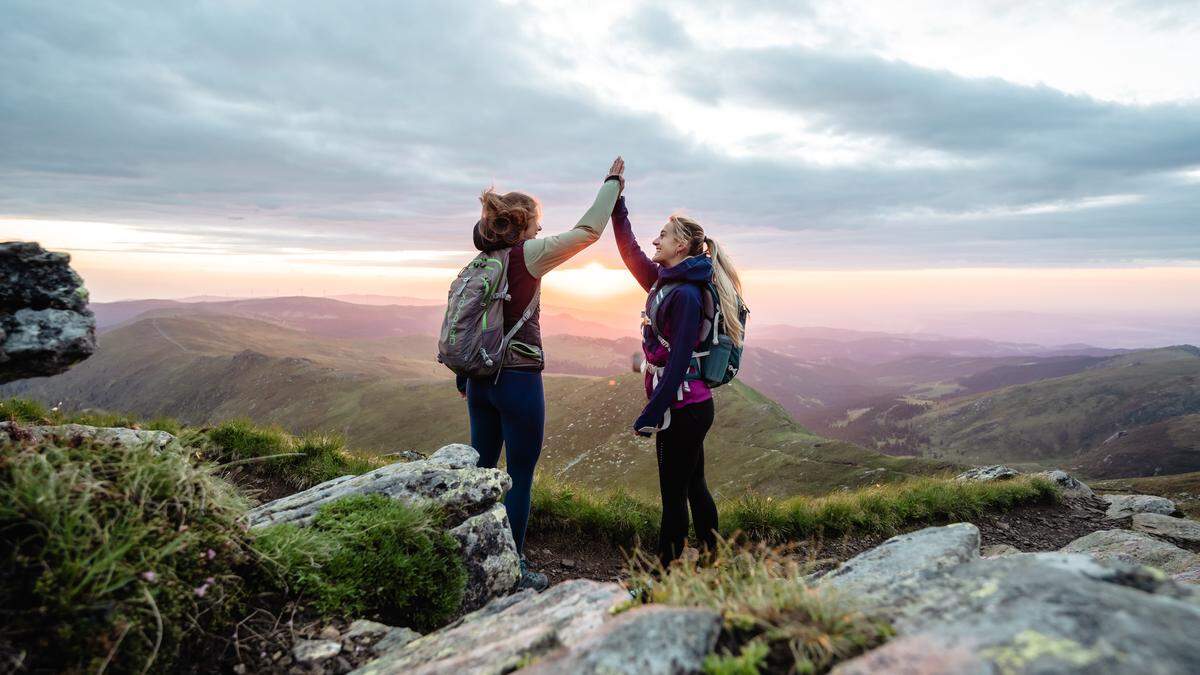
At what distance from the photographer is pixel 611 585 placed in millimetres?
4184

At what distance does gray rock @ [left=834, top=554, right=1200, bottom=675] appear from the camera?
7.64 ft

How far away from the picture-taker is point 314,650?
166 inches

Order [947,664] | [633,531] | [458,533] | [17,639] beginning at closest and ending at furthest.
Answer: [947,664] < [17,639] < [458,533] < [633,531]

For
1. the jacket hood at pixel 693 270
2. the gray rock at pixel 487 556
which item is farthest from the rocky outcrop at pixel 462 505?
the jacket hood at pixel 693 270

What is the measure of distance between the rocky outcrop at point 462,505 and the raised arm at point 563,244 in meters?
2.61

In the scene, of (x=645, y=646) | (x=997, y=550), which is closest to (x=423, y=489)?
(x=645, y=646)

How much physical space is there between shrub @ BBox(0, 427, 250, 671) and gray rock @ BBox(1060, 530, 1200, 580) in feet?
37.3

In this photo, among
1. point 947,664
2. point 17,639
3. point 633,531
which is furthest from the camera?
point 633,531

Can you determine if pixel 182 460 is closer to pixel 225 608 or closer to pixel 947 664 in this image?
pixel 225 608

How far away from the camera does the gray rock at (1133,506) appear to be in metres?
14.5

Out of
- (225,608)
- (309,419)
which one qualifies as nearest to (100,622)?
(225,608)

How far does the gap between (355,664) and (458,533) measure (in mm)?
1841

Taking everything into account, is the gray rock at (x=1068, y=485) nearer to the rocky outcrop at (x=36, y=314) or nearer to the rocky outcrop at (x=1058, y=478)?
the rocky outcrop at (x=1058, y=478)

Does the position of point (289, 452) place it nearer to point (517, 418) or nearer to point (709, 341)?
point (517, 418)
